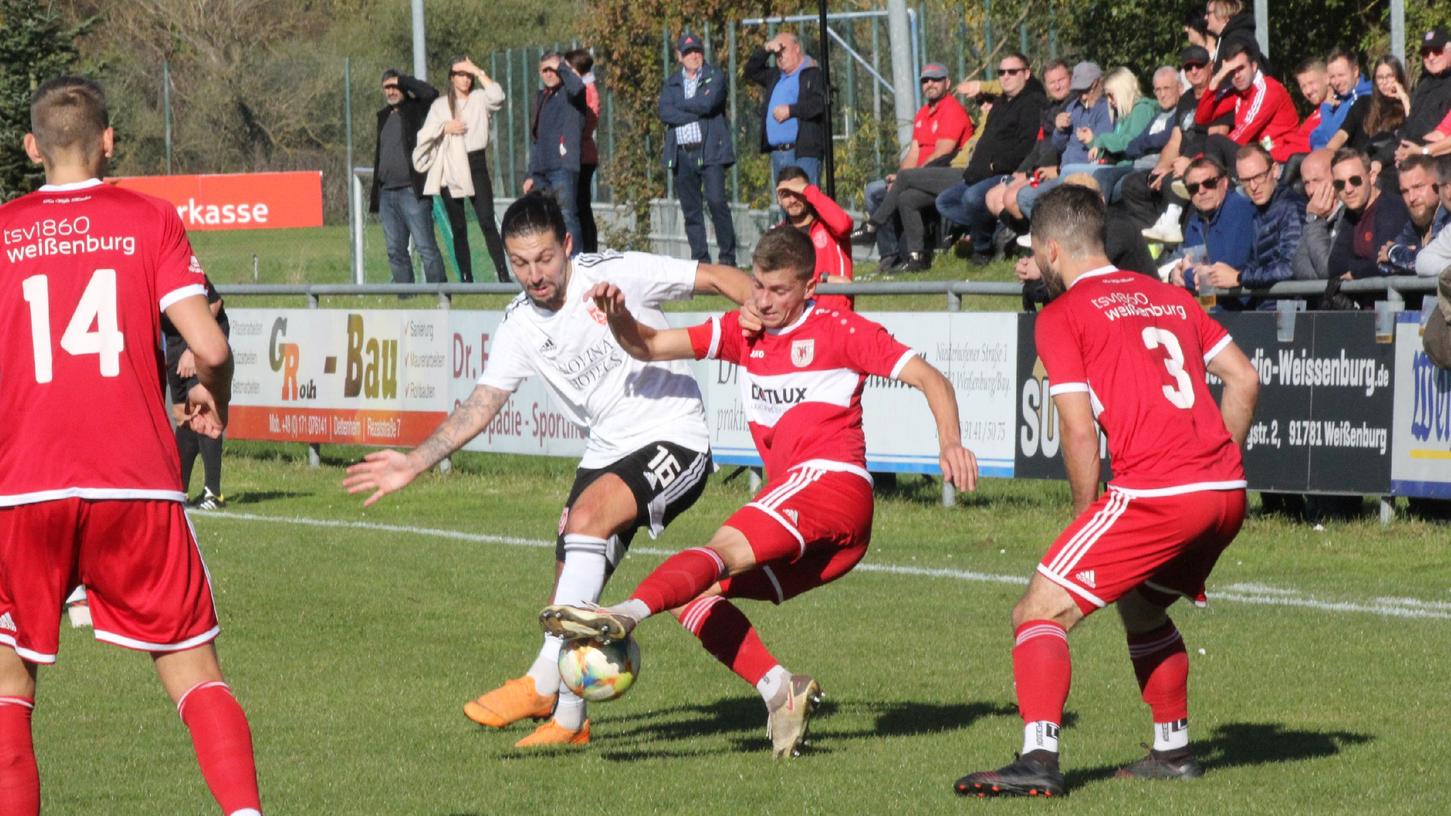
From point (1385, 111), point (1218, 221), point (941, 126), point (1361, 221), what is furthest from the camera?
point (941, 126)

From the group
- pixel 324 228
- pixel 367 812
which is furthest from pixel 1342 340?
pixel 324 228

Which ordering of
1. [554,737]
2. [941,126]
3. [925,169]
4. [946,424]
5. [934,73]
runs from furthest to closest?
[941,126] → [925,169] → [934,73] → [554,737] → [946,424]

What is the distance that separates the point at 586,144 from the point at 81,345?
52.4 ft

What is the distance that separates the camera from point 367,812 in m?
6.64

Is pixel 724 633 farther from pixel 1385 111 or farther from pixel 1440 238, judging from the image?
pixel 1385 111

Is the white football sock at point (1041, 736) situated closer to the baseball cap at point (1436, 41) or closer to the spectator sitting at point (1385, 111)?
the spectator sitting at point (1385, 111)

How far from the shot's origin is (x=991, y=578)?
1193 centimetres

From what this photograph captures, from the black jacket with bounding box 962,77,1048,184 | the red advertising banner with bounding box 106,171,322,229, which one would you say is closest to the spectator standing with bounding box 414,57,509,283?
the black jacket with bounding box 962,77,1048,184

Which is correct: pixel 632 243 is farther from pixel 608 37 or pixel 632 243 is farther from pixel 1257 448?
pixel 1257 448

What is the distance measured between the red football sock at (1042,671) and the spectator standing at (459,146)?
15.3m

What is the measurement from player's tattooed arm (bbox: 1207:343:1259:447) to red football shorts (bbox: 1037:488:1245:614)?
1.11 feet

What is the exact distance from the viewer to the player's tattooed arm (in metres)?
6.68

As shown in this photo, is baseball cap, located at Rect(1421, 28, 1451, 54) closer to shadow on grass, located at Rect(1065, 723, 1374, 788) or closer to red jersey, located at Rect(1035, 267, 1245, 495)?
shadow on grass, located at Rect(1065, 723, 1374, 788)

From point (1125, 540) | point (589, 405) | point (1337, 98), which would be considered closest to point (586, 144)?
point (1337, 98)
